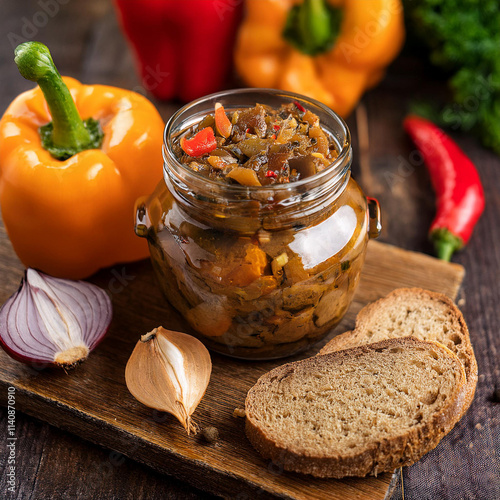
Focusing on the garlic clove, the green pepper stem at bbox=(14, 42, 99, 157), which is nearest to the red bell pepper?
the green pepper stem at bbox=(14, 42, 99, 157)

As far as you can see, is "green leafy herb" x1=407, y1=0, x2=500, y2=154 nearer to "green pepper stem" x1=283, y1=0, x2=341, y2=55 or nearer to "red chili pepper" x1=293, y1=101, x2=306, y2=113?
"green pepper stem" x1=283, y1=0, x2=341, y2=55

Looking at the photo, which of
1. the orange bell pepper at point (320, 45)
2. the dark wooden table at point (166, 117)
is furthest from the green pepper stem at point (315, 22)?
the dark wooden table at point (166, 117)

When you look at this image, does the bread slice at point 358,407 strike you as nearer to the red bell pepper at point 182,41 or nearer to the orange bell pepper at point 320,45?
the orange bell pepper at point 320,45

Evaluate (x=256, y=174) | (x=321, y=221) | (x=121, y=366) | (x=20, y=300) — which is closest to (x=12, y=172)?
(x=20, y=300)

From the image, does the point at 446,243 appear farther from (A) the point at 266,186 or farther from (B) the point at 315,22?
(B) the point at 315,22

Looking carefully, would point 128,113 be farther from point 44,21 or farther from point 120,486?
point 44,21

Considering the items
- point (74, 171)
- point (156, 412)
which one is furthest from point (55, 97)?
point (156, 412)

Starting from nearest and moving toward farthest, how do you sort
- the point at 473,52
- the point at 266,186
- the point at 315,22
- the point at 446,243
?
the point at 266,186
the point at 446,243
the point at 315,22
the point at 473,52
